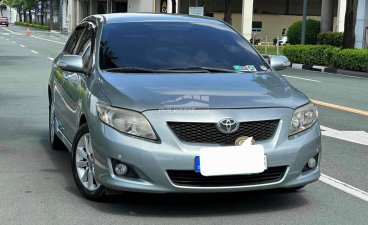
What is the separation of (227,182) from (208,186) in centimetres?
14

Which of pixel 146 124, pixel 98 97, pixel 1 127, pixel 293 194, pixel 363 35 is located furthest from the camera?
pixel 363 35

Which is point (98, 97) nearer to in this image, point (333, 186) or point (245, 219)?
point (245, 219)

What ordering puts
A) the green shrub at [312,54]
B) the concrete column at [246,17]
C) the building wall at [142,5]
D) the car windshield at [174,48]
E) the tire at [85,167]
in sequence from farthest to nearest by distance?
the building wall at [142,5], the concrete column at [246,17], the green shrub at [312,54], the car windshield at [174,48], the tire at [85,167]

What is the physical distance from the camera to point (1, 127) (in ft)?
27.1

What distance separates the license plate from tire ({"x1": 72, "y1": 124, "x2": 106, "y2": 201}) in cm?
89

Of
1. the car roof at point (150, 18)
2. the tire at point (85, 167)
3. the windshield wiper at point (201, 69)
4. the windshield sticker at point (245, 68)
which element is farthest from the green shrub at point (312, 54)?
the tire at point (85, 167)

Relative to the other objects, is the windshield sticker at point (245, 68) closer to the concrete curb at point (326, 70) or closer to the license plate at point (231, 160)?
the license plate at point (231, 160)

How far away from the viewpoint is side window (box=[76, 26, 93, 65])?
5623mm

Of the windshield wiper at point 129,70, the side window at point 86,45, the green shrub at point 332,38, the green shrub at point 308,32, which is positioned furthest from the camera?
the green shrub at point 308,32

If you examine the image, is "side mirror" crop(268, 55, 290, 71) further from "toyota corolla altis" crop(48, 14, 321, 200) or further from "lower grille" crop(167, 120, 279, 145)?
"lower grille" crop(167, 120, 279, 145)

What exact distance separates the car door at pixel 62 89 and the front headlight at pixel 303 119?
7.09ft

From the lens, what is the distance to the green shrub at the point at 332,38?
28.1 metres

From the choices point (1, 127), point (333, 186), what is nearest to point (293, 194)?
point (333, 186)

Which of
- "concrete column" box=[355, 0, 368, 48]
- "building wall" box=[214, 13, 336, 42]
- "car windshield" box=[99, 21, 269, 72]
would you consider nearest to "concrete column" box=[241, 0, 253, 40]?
"building wall" box=[214, 13, 336, 42]
